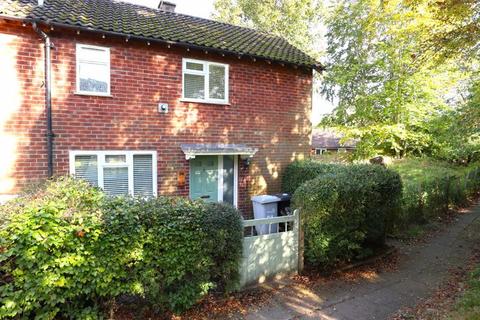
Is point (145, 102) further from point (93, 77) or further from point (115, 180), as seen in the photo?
point (115, 180)

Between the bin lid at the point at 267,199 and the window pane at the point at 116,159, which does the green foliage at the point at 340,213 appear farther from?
the window pane at the point at 116,159

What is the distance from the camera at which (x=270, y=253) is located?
5.74 meters

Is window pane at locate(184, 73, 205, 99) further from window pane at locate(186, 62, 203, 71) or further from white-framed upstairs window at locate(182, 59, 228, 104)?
window pane at locate(186, 62, 203, 71)

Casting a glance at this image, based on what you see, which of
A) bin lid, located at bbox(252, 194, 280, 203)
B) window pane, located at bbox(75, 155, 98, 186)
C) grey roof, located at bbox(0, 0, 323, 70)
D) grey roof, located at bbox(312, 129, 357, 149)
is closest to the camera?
grey roof, located at bbox(0, 0, 323, 70)

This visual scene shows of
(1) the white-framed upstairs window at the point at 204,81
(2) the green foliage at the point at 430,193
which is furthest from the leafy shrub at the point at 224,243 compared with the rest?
(2) the green foliage at the point at 430,193

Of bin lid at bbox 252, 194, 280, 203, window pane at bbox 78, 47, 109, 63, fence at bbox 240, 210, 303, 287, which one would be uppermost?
window pane at bbox 78, 47, 109, 63

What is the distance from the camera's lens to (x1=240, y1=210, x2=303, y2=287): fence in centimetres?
542

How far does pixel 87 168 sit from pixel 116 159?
719 mm

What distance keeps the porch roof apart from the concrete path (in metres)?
A: 4.34

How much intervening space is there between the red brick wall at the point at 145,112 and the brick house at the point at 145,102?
0.09 feet

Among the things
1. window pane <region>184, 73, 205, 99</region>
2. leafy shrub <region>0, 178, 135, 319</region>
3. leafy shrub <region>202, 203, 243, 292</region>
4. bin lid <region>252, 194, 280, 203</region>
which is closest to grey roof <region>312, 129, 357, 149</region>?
bin lid <region>252, 194, 280, 203</region>

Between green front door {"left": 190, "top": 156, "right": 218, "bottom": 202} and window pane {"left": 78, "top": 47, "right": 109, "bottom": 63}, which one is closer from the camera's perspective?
window pane {"left": 78, "top": 47, "right": 109, "bottom": 63}

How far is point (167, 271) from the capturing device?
13.8 feet

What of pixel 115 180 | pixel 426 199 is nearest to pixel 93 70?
pixel 115 180
